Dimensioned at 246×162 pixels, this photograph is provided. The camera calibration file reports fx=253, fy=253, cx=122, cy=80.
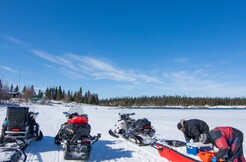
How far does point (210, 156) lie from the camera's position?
19.7 feet

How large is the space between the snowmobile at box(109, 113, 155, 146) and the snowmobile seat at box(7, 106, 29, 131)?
14.3 ft

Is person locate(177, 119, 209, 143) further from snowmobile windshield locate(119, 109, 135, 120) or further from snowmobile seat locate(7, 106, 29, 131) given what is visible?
snowmobile windshield locate(119, 109, 135, 120)

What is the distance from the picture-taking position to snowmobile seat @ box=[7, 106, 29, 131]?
7672 mm

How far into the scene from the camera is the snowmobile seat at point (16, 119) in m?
7.67

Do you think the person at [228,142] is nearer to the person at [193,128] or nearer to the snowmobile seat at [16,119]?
the person at [193,128]

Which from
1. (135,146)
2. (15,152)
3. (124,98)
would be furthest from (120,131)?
(124,98)

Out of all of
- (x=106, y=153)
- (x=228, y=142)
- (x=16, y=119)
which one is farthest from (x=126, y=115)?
(x=228, y=142)

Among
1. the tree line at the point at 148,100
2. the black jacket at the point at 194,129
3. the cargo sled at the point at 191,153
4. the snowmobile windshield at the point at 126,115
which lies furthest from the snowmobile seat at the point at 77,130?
the tree line at the point at 148,100

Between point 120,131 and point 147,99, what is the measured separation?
4852 inches

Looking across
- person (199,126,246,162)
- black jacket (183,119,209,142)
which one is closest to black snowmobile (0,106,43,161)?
black jacket (183,119,209,142)

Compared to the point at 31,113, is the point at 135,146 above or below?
below

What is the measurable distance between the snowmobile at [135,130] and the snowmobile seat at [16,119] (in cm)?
437

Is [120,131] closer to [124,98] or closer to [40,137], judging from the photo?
[40,137]

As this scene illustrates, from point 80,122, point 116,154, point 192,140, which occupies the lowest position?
point 116,154
